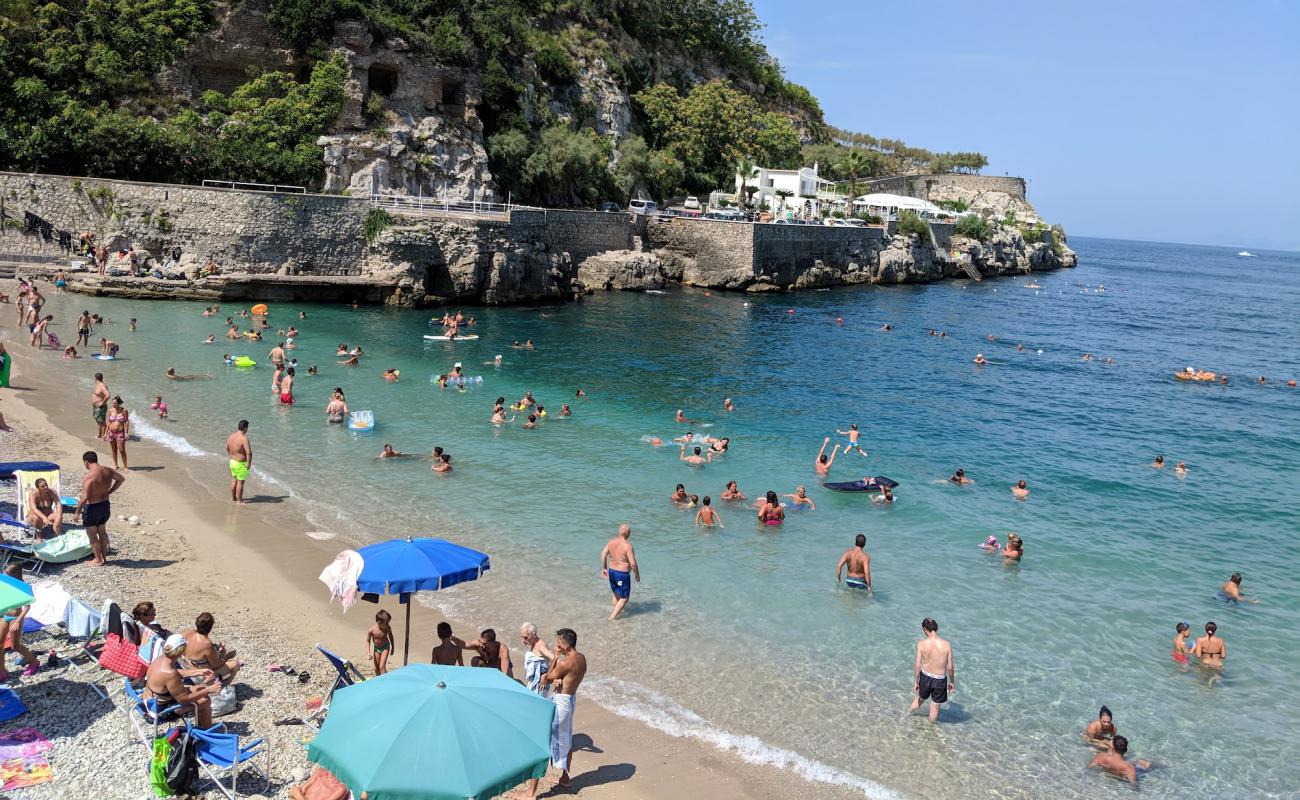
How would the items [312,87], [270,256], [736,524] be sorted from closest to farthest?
1. [736,524]
2. [270,256]
3. [312,87]

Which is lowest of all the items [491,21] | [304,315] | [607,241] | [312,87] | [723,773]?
[723,773]

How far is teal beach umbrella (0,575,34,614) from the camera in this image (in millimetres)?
7727

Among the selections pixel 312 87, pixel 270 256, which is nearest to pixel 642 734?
pixel 270 256

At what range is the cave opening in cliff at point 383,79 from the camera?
42.3m

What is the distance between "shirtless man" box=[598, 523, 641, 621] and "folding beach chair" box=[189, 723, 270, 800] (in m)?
4.93

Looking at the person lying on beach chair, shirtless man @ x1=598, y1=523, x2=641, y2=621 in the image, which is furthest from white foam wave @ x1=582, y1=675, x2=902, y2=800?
the person lying on beach chair

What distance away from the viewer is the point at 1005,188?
95.8 m

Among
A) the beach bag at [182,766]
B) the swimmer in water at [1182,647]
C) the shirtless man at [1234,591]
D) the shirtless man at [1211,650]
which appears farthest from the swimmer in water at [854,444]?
the beach bag at [182,766]

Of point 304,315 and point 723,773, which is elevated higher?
point 304,315

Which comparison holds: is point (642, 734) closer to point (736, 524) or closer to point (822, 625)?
point (822, 625)

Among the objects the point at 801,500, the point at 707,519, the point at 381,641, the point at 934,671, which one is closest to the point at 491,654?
the point at 381,641

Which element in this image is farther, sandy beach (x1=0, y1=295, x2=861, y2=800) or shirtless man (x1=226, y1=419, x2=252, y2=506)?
shirtless man (x1=226, y1=419, x2=252, y2=506)

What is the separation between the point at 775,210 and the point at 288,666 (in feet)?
177

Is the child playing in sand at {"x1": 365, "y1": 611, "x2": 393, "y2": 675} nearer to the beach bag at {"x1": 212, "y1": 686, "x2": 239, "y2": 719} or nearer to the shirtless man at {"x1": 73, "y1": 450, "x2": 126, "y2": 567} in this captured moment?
the beach bag at {"x1": 212, "y1": 686, "x2": 239, "y2": 719}
